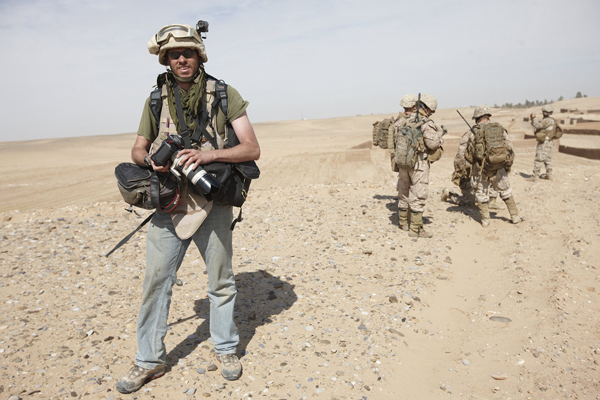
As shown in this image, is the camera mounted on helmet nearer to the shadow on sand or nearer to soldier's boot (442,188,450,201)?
the shadow on sand

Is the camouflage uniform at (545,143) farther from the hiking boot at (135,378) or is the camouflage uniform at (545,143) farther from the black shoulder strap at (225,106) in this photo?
the hiking boot at (135,378)

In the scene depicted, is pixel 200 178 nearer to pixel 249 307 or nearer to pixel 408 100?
pixel 249 307

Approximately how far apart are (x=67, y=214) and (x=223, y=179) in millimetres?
6925

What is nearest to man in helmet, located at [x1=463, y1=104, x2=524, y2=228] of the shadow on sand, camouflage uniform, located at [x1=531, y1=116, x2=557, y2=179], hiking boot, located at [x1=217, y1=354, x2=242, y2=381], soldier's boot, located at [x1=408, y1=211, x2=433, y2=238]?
soldier's boot, located at [x1=408, y1=211, x2=433, y2=238]

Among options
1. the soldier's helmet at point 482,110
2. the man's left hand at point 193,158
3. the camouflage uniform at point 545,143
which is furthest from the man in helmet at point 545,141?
the man's left hand at point 193,158

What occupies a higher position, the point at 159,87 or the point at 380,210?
the point at 159,87

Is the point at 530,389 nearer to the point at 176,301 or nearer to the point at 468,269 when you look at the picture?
the point at 468,269

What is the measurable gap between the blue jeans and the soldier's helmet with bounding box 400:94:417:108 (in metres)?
4.49

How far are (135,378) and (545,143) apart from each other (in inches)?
436

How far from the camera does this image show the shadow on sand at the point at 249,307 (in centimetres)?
327

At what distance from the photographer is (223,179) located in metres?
2.51

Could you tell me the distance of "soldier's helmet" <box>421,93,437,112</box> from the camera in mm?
6211

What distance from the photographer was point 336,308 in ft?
13.0

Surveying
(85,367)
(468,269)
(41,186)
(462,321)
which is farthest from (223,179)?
(41,186)
